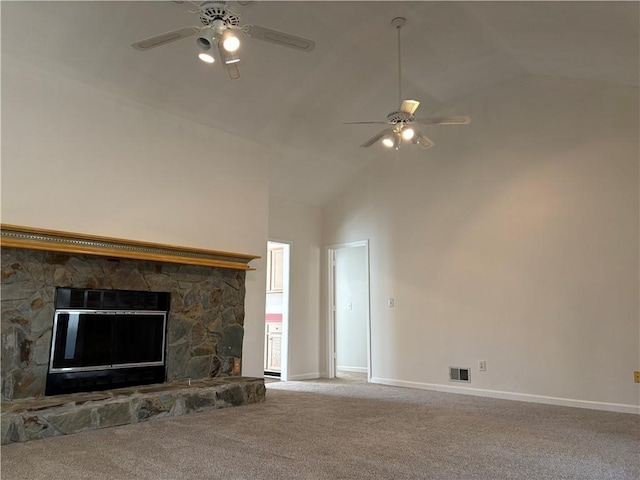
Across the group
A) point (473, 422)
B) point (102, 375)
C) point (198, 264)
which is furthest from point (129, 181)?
point (473, 422)

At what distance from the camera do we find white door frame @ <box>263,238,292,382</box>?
6.33 m

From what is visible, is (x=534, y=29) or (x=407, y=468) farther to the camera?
(x=534, y=29)

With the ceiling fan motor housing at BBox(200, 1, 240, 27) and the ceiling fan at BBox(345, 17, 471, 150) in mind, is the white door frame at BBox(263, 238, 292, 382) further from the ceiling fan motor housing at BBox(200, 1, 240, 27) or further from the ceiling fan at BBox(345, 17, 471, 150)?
the ceiling fan motor housing at BBox(200, 1, 240, 27)

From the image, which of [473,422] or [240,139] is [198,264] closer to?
[240,139]

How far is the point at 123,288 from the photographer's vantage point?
4.08 m

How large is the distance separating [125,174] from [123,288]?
107cm

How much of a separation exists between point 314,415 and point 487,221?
299 cm

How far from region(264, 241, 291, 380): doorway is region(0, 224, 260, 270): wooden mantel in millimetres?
1687

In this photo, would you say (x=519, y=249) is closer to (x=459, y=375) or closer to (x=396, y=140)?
(x=459, y=375)

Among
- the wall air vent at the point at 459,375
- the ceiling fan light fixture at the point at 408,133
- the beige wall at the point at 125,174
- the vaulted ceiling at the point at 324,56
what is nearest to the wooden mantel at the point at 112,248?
the beige wall at the point at 125,174

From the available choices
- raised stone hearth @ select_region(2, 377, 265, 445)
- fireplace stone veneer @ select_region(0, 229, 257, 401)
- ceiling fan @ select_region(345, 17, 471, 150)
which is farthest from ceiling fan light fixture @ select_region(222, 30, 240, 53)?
raised stone hearth @ select_region(2, 377, 265, 445)

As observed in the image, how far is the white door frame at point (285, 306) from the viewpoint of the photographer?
6328 mm

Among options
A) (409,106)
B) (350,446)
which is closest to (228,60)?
(409,106)

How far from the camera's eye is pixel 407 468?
2562 millimetres
